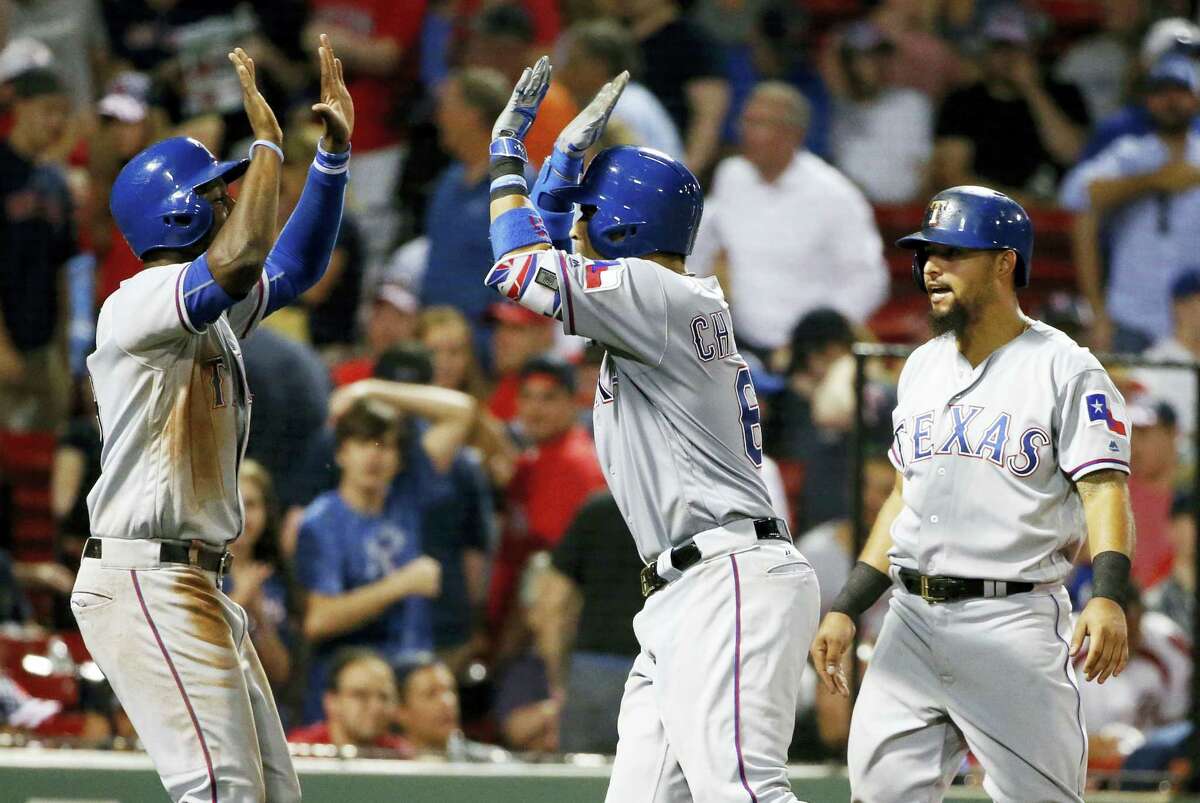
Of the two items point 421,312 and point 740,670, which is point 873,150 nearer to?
point 421,312

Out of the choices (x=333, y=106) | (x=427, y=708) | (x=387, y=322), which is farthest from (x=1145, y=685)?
(x=333, y=106)

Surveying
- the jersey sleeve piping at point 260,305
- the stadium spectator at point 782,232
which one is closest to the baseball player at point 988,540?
Result: the jersey sleeve piping at point 260,305

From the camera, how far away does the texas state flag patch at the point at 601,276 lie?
12.2 feet

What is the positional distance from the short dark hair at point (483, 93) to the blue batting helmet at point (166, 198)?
3501mm

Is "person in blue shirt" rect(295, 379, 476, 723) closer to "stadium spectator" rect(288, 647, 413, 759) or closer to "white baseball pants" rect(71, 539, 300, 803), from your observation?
"stadium spectator" rect(288, 647, 413, 759)

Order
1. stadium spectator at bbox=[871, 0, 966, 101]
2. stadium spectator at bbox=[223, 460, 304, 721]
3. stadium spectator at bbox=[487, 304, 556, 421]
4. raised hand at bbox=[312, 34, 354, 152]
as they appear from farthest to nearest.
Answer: stadium spectator at bbox=[871, 0, 966, 101] < stadium spectator at bbox=[487, 304, 556, 421] < stadium spectator at bbox=[223, 460, 304, 721] < raised hand at bbox=[312, 34, 354, 152]

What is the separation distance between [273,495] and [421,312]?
123cm

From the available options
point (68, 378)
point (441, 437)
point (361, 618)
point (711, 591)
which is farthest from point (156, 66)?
point (711, 591)

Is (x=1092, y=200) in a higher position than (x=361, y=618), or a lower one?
higher

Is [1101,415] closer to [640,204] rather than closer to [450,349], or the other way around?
[640,204]

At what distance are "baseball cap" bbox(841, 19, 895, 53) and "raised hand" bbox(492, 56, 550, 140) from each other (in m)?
4.82

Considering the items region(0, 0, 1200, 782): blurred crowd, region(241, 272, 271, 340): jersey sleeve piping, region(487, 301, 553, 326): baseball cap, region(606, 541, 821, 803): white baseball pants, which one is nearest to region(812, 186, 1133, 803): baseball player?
region(606, 541, 821, 803): white baseball pants

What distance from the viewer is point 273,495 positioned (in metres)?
6.19

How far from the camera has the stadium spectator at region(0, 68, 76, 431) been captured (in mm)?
7023
